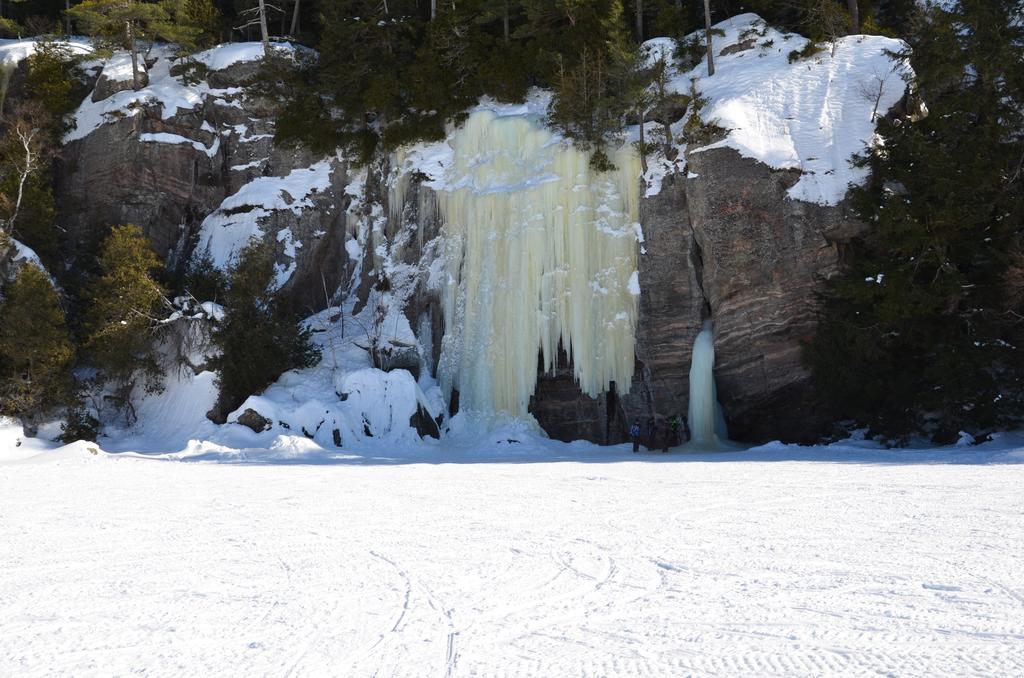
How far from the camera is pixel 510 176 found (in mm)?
19062

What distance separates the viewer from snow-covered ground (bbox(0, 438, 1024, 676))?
303 cm

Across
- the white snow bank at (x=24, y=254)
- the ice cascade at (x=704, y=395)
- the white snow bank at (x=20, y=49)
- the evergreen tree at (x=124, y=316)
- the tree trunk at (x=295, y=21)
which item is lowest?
the ice cascade at (x=704, y=395)

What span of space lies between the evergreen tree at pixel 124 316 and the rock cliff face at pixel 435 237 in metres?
3.29

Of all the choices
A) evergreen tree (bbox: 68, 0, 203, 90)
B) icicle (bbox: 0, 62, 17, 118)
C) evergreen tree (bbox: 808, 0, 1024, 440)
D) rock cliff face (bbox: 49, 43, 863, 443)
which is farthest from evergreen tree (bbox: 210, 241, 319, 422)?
evergreen tree (bbox: 808, 0, 1024, 440)

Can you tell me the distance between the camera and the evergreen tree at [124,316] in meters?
17.6

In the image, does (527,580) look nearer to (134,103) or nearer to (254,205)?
(254,205)

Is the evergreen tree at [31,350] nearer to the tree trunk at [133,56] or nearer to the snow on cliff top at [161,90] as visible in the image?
the snow on cliff top at [161,90]

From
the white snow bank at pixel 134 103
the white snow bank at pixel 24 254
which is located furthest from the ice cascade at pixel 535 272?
the white snow bank at pixel 24 254

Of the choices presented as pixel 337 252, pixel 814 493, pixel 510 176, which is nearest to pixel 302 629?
pixel 814 493

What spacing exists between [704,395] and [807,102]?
732 centimetres

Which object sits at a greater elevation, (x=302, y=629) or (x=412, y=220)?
(x=412, y=220)

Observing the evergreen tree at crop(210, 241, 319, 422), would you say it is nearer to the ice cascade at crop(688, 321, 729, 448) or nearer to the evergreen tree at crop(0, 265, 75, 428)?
the evergreen tree at crop(0, 265, 75, 428)

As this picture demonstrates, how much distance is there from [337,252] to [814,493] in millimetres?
16558

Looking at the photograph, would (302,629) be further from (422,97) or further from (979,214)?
(422,97)
